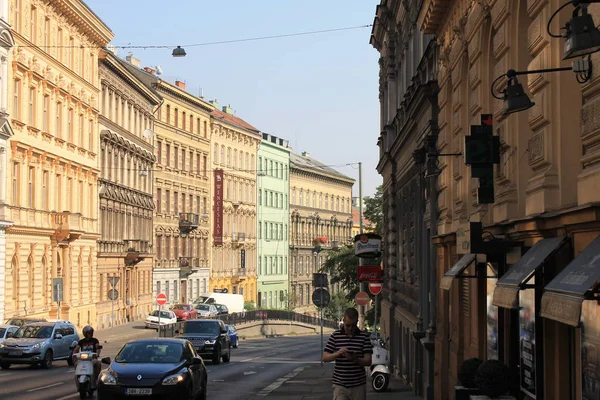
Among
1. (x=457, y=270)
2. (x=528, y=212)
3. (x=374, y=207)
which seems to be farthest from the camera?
(x=374, y=207)

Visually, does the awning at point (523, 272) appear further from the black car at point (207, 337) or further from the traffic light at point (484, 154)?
the black car at point (207, 337)

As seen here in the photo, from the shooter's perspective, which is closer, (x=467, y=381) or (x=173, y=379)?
(x=467, y=381)

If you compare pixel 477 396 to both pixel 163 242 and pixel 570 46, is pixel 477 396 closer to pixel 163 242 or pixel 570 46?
pixel 570 46

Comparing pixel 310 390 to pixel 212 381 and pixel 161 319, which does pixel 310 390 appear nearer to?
pixel 212 381

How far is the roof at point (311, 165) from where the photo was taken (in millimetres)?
125238

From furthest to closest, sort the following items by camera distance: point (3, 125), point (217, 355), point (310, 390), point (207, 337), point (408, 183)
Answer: point (3, 125) < point (217, 355) < point (207, 337) < point (408, 183) < point (310, 390)

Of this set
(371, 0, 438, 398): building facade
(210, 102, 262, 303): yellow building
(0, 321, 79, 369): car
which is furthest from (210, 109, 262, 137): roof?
(0, 321, 79, 369): car

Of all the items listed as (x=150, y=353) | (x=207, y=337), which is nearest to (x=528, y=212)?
(x=150, y=353)

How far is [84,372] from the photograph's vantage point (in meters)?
23.9

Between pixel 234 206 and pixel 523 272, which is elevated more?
pixel 234 206

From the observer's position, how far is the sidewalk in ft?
88.9

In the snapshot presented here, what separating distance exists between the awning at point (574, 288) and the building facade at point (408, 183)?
32.9ft

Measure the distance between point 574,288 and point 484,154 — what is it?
19.6 feet

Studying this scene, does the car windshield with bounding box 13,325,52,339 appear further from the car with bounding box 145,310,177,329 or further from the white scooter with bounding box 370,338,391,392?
the car with bounding box 145,310,177,329
